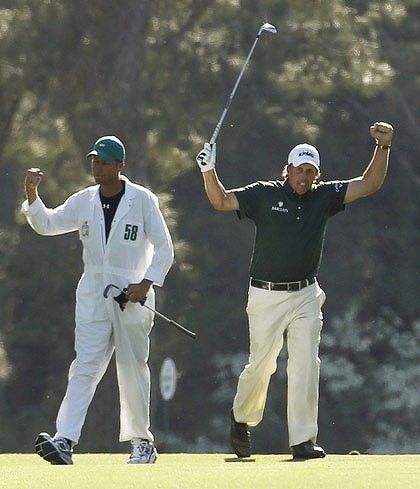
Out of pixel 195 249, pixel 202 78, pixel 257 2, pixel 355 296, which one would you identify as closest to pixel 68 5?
pixel 202 78

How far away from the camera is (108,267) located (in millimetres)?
12148

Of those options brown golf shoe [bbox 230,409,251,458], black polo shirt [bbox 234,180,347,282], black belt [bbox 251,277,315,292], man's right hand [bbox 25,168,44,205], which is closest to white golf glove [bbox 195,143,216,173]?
black polo shirt [bbox 234,180,347,282]

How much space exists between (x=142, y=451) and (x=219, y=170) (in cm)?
2523

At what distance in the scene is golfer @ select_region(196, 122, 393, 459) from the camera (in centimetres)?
1213

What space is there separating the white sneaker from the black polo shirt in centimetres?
121

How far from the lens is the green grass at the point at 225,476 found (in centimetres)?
973

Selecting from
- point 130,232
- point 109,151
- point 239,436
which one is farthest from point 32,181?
point 239,436

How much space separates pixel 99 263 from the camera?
39.9 ft

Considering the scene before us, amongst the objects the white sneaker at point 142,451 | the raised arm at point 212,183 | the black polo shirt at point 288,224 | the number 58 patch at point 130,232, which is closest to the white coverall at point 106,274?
the number 58 patch at point 130,232

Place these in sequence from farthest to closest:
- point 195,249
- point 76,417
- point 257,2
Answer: point 195,249 → point 257,2 → point 76,417

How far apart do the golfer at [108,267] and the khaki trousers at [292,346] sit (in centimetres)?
62

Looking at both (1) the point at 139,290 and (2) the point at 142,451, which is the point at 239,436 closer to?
(2) the point at 142,451

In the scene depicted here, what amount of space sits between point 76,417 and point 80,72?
15.0 meters

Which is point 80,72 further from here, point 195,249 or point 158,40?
point 195,249
